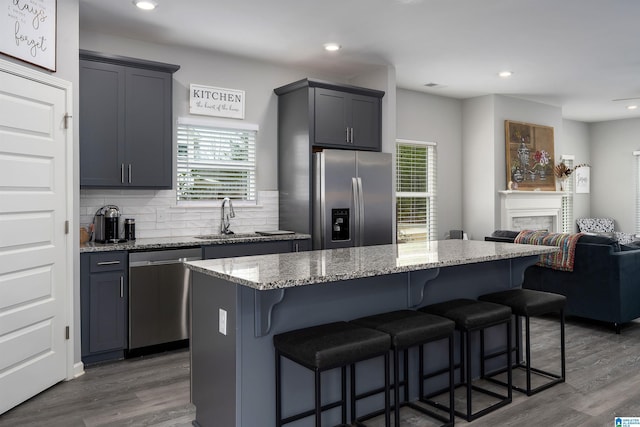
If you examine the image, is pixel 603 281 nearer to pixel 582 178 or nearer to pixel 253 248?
pixel 253 248

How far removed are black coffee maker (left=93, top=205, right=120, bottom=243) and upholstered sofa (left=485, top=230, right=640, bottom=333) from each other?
414 cm

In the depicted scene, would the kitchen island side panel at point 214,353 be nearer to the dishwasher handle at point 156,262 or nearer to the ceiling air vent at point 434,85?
the dishwasher handle at point 156,262

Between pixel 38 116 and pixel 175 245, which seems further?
pixel 175 245

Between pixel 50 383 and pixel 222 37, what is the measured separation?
3111 millimetres

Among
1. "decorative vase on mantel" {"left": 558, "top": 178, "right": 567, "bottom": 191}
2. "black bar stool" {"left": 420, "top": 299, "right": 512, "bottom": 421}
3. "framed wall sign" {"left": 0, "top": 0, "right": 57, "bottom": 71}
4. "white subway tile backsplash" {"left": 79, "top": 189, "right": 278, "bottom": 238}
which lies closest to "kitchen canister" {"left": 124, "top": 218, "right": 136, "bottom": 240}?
"white subway tile backsplash" {"left": 79, "top": 189, "right": 278, "bottom": 238}

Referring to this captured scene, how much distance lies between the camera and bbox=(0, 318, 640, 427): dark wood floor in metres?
2.78

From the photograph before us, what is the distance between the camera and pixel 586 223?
902 cm

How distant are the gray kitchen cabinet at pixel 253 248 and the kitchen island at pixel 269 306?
1.44 m

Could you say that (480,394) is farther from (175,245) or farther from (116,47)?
(116,47)

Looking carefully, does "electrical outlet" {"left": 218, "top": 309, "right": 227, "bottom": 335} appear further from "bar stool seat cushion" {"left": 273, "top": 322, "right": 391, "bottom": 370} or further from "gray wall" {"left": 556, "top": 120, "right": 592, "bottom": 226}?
"gray wall" {"left": 556, "top": 120, "right": 592, "bottom": 226}

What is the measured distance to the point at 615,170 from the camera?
9.04 m

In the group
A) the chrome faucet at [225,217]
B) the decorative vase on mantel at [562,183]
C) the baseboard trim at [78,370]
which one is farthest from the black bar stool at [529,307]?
the decorative vase on mantel at [562,183]

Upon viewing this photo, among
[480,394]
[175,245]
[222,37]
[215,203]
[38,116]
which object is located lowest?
[480,394]

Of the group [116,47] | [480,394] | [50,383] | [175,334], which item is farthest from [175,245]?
[480,394]
